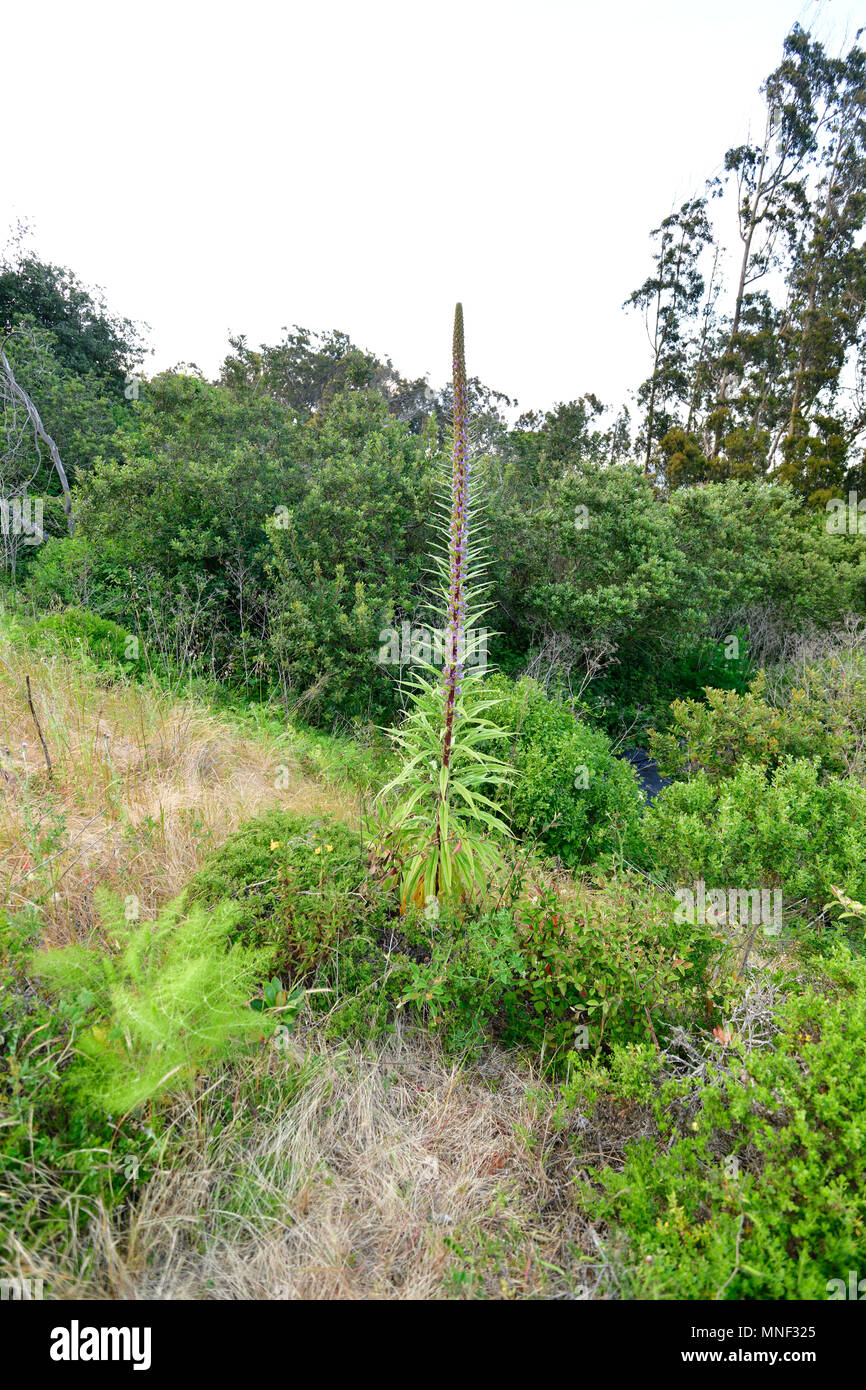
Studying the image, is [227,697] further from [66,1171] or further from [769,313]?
[769,313]

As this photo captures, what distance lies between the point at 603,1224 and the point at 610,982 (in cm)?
71

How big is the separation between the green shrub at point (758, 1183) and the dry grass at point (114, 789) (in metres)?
2.14

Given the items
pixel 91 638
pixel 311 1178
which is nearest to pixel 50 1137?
pixel 311 1178

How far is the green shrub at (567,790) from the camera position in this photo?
4.08m

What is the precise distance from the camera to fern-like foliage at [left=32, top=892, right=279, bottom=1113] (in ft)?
5.81

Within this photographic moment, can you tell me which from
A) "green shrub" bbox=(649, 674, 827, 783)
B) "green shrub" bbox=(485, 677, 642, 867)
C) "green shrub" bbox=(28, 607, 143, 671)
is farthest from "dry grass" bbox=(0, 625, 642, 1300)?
"green shrub" bbox=(649, 674, 827, 783)

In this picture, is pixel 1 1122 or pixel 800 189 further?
pixel 800 189

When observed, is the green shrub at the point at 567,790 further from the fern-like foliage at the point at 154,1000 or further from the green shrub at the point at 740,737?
the fern-like foliage at the point at 154,1000

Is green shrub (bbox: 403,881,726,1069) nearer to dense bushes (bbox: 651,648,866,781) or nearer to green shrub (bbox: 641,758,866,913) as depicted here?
green shrub (bbox: 641,758,866,913)

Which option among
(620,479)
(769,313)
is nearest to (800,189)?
(769,313)

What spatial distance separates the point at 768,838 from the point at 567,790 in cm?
124

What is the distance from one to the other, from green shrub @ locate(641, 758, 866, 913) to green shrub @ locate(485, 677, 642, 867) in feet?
1.10

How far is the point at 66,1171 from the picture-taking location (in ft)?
5.32

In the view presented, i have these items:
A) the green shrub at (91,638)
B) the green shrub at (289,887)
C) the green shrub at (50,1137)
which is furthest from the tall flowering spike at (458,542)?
the green shrub at (91,638)
